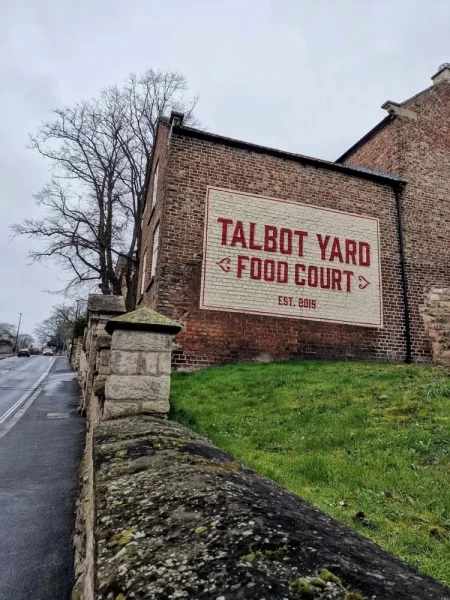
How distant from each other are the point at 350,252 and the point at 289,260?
200 centimetres

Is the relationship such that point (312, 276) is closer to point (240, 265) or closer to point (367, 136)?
point (240, 265)

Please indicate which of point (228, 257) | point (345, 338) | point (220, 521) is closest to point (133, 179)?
point (228, 257)

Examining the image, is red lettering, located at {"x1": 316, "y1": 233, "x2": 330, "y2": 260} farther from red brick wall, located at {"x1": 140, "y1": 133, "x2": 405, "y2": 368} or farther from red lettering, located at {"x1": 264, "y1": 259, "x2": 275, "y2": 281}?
red lettering, located at {"x1": 264, "y1": 259, "x2": 275, "y2": 281}

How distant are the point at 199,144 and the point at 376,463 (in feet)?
31.8

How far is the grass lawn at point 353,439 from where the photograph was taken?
3.00 m

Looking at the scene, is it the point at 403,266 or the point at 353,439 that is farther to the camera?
the point at 403,266

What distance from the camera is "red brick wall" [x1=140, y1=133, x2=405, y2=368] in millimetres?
10496

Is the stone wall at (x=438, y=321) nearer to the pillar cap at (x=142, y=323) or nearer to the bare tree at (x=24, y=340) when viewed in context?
Answer: the pillar cap at (x=142, y=323)

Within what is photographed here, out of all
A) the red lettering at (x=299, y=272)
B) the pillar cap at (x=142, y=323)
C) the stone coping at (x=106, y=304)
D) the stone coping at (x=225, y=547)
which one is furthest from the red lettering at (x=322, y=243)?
the stone coping at (x=225, y=547)

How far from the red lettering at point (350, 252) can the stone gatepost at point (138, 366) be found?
28.8 feet

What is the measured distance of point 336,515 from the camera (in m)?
3.02

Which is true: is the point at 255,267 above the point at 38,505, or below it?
above

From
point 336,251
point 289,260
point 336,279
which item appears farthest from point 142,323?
point 336,251

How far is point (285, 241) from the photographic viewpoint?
11.6 meters
